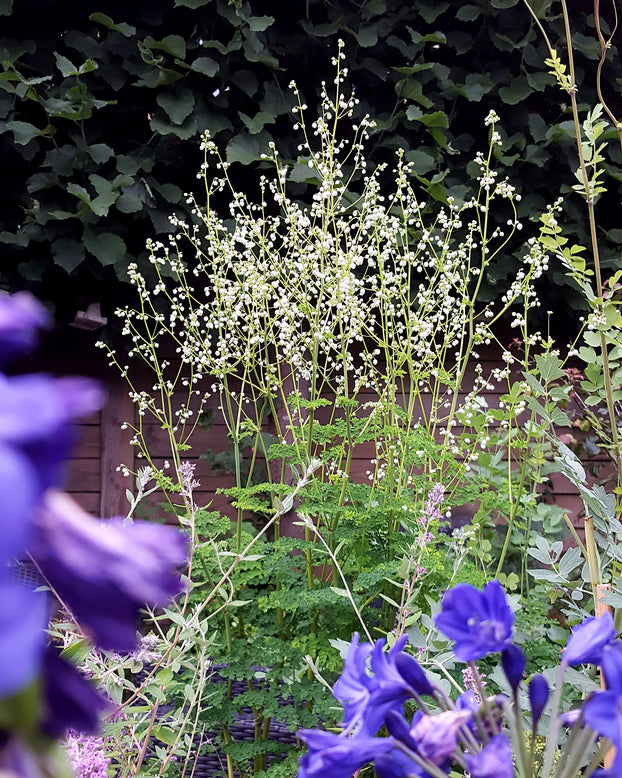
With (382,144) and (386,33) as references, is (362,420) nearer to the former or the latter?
(382,144)

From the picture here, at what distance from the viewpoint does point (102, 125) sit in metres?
3.50

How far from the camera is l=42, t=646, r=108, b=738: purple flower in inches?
9.2

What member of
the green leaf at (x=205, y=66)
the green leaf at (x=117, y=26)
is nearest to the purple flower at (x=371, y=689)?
the green leaf at (x=205, y=66)

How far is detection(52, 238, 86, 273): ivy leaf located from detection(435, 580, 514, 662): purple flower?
309 centimetres

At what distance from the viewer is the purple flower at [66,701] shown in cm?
23

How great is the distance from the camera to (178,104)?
3.41 meters

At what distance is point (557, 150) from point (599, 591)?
3.20 m

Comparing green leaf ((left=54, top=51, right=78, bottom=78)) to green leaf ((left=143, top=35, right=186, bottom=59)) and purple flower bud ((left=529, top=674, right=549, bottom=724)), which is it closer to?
green leaf ((left=143, top=35, right=186, bottom=59))

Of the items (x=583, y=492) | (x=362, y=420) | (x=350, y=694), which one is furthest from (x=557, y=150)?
(x=350, y=694)

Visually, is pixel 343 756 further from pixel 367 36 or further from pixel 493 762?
pixel 367 36

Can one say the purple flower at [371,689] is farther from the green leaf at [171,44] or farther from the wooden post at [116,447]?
the green leaf at [171,44]

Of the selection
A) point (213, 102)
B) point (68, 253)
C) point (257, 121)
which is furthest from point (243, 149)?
point (68, 253)

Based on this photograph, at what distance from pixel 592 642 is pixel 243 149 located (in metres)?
3.27

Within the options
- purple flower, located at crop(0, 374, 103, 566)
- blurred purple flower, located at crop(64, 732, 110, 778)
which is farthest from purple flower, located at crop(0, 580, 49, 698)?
blurred purple flower, located at crop(64, 732, 110, 778)
